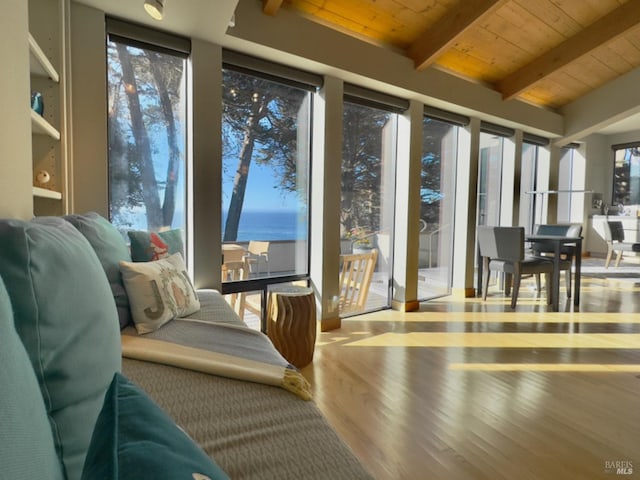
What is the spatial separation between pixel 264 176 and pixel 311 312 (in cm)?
127

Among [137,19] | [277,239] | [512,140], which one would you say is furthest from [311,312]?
[512,140]

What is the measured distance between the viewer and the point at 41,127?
5.67 ft

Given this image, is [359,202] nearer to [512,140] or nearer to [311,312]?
[311,312]

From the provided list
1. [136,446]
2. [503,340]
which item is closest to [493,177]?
[503,340]

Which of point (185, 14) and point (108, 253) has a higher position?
point (185, 14)

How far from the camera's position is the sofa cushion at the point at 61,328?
0.63m

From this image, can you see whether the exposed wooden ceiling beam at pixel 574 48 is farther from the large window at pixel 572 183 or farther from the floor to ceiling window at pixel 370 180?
the large window at pixel 572 183

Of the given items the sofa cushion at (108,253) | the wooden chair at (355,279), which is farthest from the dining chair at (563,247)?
the sofa cushion at (108,253)

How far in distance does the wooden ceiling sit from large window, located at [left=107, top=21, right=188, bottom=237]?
0.92 meters

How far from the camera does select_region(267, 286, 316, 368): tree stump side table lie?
2.54 metres

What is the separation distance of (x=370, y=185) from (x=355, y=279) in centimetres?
103

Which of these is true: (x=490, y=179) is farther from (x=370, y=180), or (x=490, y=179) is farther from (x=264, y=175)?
(x=264, y=175)

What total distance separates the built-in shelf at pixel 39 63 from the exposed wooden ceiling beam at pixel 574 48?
15.6ft

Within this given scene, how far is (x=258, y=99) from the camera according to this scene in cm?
305
